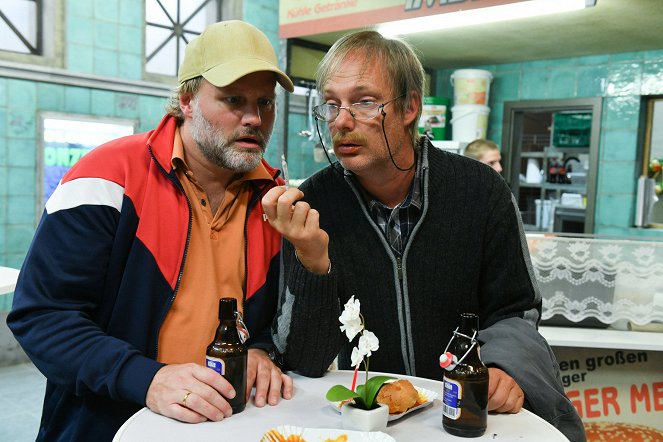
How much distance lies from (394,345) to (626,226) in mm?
3315

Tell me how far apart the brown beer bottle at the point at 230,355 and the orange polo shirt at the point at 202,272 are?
0.27 meters

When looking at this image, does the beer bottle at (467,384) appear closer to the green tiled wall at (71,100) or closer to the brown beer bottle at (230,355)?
the brown beer bottle at (230,355)

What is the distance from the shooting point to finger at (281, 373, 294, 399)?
4.78ft

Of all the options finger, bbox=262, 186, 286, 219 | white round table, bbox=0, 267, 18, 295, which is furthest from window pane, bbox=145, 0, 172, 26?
finger, bbox=262, 186, 286, 219

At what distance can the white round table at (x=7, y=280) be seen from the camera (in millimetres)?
2667

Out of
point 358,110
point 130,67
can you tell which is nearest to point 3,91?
point 130,67

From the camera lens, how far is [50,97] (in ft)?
14.5

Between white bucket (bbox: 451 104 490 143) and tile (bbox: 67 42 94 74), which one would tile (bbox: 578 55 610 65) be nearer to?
white bucket (bbox: 451 104 490 143)

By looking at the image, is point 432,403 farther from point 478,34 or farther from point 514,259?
point 478,34

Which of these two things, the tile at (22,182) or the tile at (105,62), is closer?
the tile at (22,182)

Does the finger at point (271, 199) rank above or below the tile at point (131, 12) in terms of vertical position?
below

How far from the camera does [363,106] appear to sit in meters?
1.70

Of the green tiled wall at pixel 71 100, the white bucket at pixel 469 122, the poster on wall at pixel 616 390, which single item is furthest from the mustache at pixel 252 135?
the white bucket at pixel 469 122

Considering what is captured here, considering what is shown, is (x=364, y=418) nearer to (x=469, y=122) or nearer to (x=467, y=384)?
(x=467, y=384)
